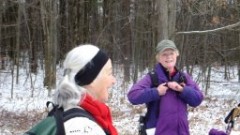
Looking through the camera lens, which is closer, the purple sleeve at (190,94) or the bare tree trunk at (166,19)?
the purple sleeve at (190,94)

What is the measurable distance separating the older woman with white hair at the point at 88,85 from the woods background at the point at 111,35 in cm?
1694

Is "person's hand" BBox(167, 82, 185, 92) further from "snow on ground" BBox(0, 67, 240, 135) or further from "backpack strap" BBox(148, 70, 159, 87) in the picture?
"snow on ground" BBox(0, 67, 240, 135)

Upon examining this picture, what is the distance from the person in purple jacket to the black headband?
222 cm

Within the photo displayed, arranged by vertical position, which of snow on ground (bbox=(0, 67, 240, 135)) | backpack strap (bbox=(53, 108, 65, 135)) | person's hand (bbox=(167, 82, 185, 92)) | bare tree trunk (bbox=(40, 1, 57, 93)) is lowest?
snow on ground (bbox=(0, 67, 240, 135))

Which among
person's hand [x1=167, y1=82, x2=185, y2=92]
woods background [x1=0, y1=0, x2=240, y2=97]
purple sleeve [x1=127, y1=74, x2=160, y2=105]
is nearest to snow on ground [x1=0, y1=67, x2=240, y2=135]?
woods background [x1=0, y1=0, x2=240, y2=97]

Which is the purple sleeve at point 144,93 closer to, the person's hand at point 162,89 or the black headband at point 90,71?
the person's hand at point 162,89

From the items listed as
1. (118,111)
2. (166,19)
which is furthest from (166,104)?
(118,111)

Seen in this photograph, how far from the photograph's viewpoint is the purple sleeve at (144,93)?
458cm

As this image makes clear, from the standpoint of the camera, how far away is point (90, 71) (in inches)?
92.6

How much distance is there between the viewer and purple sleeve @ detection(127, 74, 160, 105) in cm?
Result: 458

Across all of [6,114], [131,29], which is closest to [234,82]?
[131,29]

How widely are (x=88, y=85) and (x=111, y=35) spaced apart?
82.5 ft

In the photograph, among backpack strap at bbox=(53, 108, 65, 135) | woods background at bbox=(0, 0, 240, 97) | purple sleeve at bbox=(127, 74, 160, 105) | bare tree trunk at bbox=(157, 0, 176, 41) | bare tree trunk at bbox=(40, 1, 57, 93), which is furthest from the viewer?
woods background at bbox=(0, 0, 240, 97)

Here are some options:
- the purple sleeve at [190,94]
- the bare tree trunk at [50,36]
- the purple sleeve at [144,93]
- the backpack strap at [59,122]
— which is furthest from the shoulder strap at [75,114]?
the bare tree trunk at [50,36]
